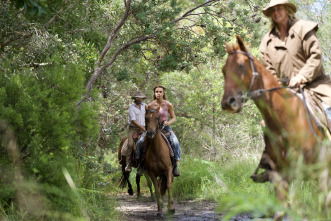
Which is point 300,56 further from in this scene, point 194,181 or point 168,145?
point 194,181

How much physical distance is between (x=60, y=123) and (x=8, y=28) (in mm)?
2916

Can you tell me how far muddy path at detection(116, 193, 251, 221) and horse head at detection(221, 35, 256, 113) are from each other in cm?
421

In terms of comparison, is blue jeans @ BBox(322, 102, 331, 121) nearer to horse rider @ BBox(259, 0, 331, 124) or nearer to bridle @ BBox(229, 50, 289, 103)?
horse rider @ BBox(259, 0, 331, 124)

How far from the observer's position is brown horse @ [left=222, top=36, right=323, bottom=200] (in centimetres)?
514

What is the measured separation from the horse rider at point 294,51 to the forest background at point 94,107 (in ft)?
3.51

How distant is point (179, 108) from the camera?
21.6 m

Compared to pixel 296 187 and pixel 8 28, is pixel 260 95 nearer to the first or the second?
pixel 296 187

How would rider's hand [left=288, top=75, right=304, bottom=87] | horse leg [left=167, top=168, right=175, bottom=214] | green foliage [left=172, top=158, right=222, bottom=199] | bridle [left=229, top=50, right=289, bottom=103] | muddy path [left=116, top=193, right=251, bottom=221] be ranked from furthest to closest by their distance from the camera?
green foliage [left=172, top=158, right=222, bottom=199] < horse leg [left=167, top=168, right=175, bottom=214] < muddy path [left=116, top=193, right=251, bottom=221] < rider's hand [left=288, top=75, right=304, bottom=87] < bridle [left=229, top=50, right=289, bottom=103]

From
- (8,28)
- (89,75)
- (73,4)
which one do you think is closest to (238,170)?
(89,75)

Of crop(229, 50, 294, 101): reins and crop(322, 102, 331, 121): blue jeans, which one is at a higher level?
crop(229, 50, 294, 101): reins

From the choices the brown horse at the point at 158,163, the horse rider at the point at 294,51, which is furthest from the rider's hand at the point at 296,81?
the brown horse at the point at 158,163

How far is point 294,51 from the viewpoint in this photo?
6078 mm

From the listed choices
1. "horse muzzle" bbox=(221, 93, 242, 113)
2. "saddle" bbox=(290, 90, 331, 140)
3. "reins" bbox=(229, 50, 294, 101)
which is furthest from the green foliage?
"horse muzzle" bbox=(221, 93, 242, 113)

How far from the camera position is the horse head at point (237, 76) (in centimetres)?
509
